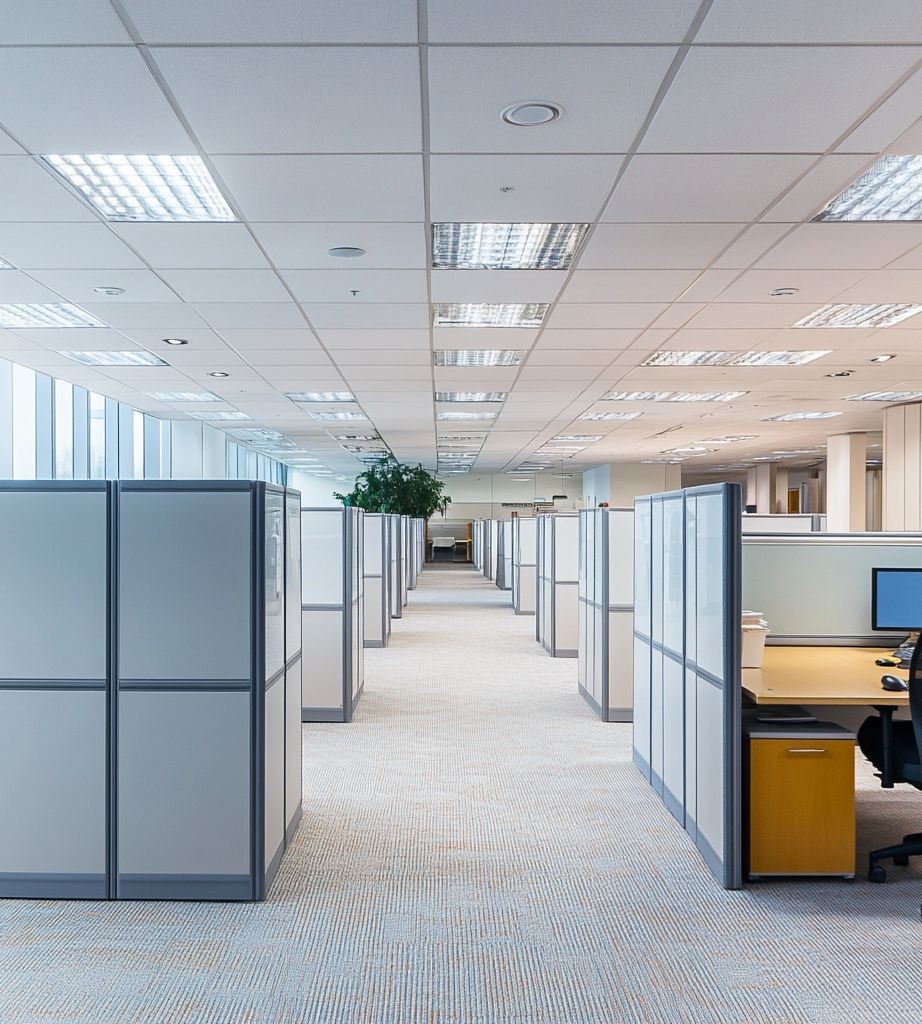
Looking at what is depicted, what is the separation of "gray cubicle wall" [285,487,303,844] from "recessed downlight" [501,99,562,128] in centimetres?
145

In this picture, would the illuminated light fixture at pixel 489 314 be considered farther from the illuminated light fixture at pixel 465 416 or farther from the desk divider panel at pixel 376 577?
the illuminated light fixture at pixel 465 416

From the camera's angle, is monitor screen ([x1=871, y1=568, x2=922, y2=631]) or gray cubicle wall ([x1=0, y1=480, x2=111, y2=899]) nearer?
gray cubicle wall ([x1=0, y1=480, x2=111, y2=899])

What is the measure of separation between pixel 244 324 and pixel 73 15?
3599 mm

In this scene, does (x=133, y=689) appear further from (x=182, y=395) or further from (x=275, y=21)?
(x=182, y=395)

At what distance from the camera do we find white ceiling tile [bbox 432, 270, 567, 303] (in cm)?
472

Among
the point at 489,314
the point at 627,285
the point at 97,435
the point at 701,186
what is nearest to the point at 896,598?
the point at 701,186

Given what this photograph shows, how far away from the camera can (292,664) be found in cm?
343

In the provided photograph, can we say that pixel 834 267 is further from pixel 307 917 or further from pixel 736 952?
pixel 307 917

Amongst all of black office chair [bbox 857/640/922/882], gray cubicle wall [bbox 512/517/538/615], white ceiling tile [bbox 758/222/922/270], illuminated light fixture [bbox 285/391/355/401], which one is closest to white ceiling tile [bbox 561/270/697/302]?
white ceiling tile [bbox 758/222/922/270]

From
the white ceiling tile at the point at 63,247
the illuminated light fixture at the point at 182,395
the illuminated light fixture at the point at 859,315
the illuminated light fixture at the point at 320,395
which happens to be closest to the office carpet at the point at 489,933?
the white ceiling tile at the point at 63,247

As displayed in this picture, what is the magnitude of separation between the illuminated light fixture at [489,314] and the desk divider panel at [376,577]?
2863 mm

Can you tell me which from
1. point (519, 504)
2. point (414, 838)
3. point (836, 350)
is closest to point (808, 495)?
point (519, 504)

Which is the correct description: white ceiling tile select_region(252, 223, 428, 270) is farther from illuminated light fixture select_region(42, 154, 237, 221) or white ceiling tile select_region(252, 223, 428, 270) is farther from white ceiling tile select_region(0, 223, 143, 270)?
white ceiling tile select_region(0, 223, 143, 270)

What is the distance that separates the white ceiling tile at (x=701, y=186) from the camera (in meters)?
3.21
